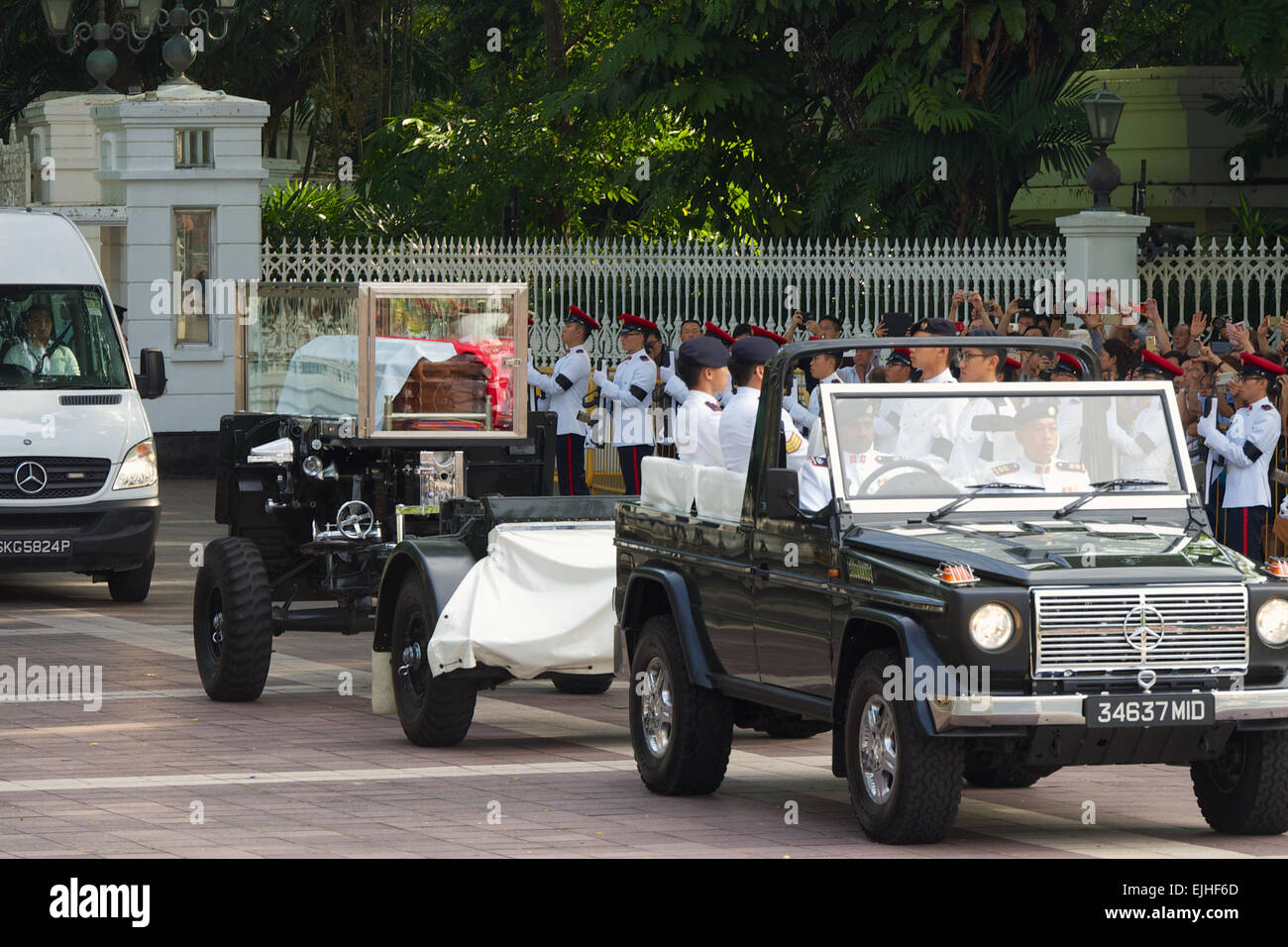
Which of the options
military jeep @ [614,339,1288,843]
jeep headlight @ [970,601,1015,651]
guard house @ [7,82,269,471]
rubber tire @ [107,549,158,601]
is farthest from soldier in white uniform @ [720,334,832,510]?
guard house @ [7,82,269,471]

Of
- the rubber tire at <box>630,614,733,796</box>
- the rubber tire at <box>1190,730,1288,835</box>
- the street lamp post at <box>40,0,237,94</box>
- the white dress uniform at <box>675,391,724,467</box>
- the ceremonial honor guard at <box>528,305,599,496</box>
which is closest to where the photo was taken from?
the rubber tire at <box>1190,730,1288,835</box>

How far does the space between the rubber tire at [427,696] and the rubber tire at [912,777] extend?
9.70 ft

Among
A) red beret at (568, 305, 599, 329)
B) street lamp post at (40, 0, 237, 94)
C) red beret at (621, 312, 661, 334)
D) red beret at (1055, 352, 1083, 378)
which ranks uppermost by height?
street lamp post at (40, 0, 237, 94)

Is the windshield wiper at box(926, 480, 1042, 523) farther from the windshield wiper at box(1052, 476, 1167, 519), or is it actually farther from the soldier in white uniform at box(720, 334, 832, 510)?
the soldier in white uniform at box(720, 334, 832, 510)

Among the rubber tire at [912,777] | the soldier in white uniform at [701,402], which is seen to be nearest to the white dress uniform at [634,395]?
the soldier in white uniform at [701,402]

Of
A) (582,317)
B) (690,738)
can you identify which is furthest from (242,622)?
(582,317)

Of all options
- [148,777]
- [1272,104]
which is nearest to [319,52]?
[1272,104]

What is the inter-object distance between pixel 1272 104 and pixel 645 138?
9.61 meters

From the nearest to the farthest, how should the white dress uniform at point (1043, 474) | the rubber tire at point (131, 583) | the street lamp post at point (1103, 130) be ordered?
the white dress uniform at point (1043, 474) < the rubber tire at point (131, 583) < the street lamp post at point (1103, 130)

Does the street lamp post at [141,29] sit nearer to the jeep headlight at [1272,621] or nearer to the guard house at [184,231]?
the guard house at [184,231]

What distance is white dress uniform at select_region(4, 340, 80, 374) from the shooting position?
16797mm

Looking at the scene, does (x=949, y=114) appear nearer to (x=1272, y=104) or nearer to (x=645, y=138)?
(x=1272, y=104)

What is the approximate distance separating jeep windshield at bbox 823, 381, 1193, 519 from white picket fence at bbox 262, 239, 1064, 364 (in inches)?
533

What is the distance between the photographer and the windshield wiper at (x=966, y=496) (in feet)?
29.3
